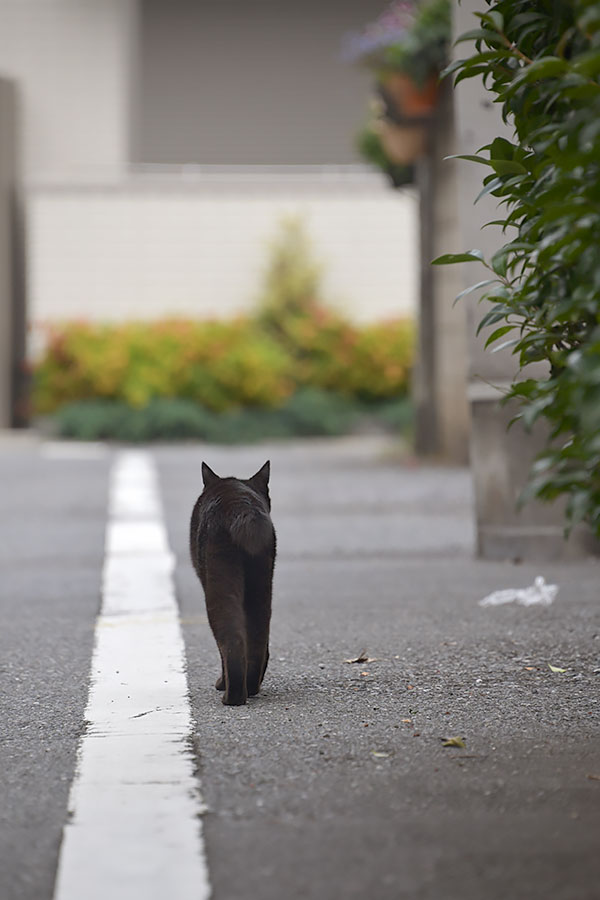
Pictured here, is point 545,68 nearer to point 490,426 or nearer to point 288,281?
point 490,426

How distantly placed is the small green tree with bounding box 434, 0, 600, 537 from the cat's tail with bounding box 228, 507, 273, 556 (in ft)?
2.78

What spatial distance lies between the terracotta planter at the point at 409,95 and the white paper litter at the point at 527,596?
782 cm

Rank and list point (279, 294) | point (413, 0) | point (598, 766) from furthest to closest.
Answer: point (279, 294) < point (413, 0) < point (598, 766)

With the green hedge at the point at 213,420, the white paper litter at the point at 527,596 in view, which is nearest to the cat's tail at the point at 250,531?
the white paper litter at the point at 527,596

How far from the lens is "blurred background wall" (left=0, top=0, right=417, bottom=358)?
74.3 feet

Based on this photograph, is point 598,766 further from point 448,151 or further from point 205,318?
point 205,318

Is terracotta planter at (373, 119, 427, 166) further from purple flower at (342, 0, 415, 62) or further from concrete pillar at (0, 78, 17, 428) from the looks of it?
concrete pillar at (0, 78, 17, 428)

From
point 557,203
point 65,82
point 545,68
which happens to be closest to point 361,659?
point 557,203

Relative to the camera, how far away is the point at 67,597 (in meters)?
6.10

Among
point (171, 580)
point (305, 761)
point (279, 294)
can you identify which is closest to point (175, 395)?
point (279, 294)

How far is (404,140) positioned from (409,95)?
681 millimetres

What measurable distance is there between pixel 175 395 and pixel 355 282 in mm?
4642

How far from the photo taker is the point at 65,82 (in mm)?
25266

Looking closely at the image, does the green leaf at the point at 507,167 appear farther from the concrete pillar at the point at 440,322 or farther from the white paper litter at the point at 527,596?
the concrete pillar at the point at 440,322
